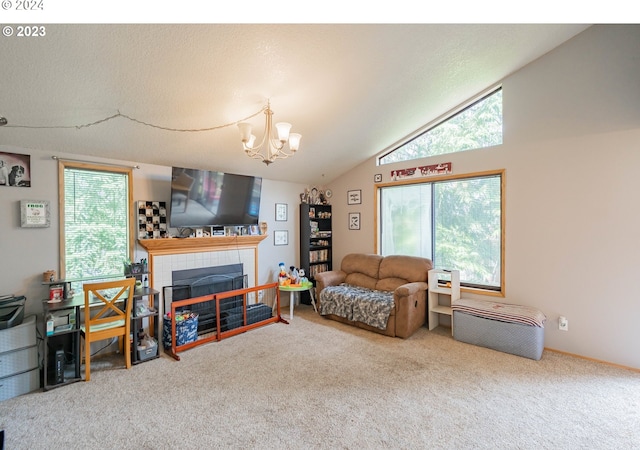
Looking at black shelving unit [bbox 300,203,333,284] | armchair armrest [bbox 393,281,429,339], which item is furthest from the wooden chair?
armchair armrest [bbox 393,281,429,339]

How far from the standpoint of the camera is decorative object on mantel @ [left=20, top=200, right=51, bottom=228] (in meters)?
2.68

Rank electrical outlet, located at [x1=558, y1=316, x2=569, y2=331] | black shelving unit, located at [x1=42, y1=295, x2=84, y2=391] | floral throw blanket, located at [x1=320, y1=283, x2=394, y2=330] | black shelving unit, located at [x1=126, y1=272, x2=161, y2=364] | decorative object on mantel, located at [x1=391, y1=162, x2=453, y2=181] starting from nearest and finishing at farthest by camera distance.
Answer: black shelving unit, located at [x1=42, y1=295, x2=84, y2=391], black shelving unit, located at [x1=126, y1=272, x2=161, y2=364], electrical outlet, located at [x1=558, y1=316, x2=569, y2=331], floral throw blanket, located at [x1=320, y1=283, x2=394, y2=330], decorative object on mantel, located at [x1=391, y1=162, x2=453, y2=181]

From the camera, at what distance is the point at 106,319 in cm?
273

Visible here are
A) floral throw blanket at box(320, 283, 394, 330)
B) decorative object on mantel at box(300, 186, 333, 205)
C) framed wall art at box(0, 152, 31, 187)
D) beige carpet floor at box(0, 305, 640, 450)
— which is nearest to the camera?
beige carpet floor at box(0, 305, 640, 450)

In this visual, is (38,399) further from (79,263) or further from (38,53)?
(38,53)

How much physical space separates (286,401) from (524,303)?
3005 millimetres

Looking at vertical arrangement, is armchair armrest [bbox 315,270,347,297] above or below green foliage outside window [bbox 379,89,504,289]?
below

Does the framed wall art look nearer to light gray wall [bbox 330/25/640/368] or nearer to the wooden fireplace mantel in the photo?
the wooden fireplace mantel

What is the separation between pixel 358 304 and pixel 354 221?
172 cm

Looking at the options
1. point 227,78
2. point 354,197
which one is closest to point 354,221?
point 354,197

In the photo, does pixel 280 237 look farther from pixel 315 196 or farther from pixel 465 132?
pixel 465 132

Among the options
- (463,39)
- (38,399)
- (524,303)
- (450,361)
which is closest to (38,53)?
(38,399)

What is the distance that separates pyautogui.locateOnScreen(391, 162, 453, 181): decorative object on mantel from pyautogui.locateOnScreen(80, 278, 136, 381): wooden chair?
12.6 ft

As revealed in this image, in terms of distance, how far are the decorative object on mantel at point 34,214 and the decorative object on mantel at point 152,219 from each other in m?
0.79
